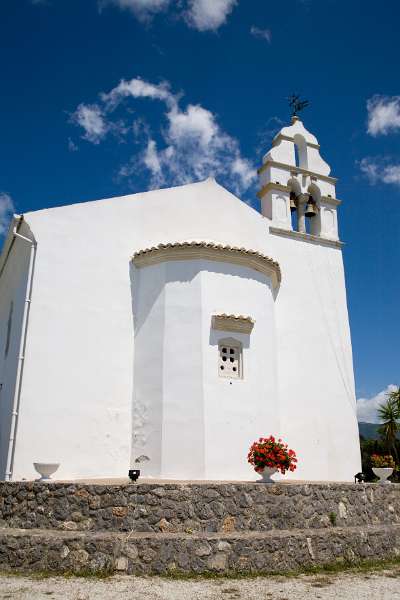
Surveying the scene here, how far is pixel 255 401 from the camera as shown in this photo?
40.3 ft

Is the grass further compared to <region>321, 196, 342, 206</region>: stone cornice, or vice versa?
<region>321, 196, 342, 206</region>: stone cornice

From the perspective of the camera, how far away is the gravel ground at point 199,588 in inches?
256

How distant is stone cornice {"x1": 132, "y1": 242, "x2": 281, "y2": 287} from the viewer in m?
12.9

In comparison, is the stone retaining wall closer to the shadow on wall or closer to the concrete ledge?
the concrete ledge

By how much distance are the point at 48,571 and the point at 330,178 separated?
1566cm

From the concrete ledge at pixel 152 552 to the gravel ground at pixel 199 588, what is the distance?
27 centimetres

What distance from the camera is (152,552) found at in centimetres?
765

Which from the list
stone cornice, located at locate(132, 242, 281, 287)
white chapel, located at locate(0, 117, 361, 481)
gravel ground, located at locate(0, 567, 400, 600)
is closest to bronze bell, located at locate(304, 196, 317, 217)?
white chapel, located at locate(0, 117, 361, 481)

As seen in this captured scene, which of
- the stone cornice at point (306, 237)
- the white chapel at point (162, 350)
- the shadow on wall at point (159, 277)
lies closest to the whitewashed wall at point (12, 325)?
the white chapel at point (162, 350)

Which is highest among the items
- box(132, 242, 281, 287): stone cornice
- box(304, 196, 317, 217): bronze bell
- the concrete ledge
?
box(304, 196, 317, 217): bronze bell

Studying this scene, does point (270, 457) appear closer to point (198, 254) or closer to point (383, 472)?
point (383, 472)

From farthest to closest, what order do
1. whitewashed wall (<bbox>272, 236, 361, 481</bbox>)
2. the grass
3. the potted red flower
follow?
whitewashed wall (<bbox>272, 236, 361, 481</bbox>)
the potted red flower
the grass

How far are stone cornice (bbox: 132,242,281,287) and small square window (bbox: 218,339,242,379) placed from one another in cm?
228

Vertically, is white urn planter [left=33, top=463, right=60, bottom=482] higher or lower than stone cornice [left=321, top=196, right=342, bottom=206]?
lower
